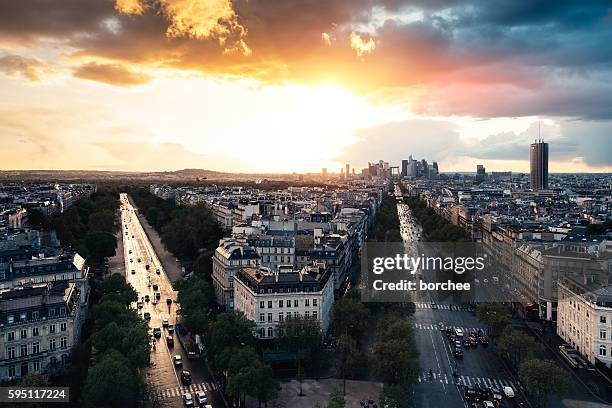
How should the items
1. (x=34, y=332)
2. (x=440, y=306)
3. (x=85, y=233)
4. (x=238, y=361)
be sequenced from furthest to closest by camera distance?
1. (x=85, y=233)
2. (x=440, y=306)
3. (x=34, y=332)
4. (x=238, y=361)

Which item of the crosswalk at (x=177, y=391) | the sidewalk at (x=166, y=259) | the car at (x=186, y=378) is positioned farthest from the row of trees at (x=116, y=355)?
the sidewalk at (x=166, y=259)

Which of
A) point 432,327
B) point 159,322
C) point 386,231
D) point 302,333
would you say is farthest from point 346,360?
point 386,231

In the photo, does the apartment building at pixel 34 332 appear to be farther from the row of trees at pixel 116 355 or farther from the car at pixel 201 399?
the car at pixel 201 399

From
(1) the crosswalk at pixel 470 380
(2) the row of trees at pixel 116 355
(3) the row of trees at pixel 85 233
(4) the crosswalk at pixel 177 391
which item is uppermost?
(3) the row of trees at pixel 85 233

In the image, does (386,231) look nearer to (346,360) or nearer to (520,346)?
(520,346)

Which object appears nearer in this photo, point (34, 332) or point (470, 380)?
point (34, 332)

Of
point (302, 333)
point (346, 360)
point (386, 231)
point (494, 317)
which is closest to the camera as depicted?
point (346, 360)

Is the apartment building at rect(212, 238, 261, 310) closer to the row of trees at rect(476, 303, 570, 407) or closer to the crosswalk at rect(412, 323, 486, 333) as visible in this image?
the crosswalk at rect(412, 323, 486, 333)
